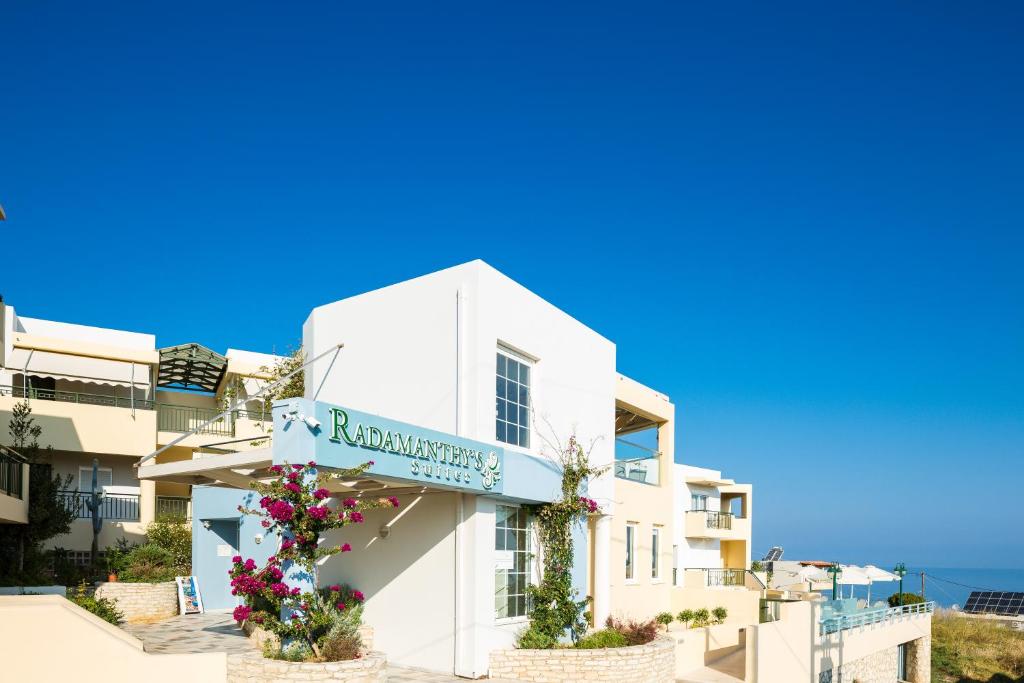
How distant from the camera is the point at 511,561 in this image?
16.3 metres

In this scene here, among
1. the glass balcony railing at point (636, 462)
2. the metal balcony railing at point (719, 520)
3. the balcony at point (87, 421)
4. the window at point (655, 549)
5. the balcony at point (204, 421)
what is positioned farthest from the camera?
the metal balcony railing at point (719, 520)

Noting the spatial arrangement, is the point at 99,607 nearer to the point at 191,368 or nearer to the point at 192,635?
the point at 192,635

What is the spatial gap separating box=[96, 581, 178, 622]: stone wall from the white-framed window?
7.65 meters

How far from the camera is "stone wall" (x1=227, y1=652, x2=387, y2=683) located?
36.6 ft

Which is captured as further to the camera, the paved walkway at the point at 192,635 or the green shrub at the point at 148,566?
the green shrub at the point at 148,566

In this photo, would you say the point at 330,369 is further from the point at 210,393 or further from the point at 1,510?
the point at 210,393

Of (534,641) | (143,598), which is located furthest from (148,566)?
(534,641)

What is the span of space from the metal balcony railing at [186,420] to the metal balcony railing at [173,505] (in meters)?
2.38

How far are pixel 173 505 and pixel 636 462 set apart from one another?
51.7 feet

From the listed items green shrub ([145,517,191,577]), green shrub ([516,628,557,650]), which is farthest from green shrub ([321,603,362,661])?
green shrub ([145,517,191,577])

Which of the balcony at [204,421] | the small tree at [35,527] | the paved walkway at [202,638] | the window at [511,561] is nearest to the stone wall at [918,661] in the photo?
the window at [511,561]

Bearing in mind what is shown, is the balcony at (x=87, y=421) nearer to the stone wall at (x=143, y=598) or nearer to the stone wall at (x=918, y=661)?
the stone wall at (x=143, y=598)

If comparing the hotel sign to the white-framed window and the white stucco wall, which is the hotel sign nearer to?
the white stucco wall

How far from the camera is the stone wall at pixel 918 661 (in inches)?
1316
